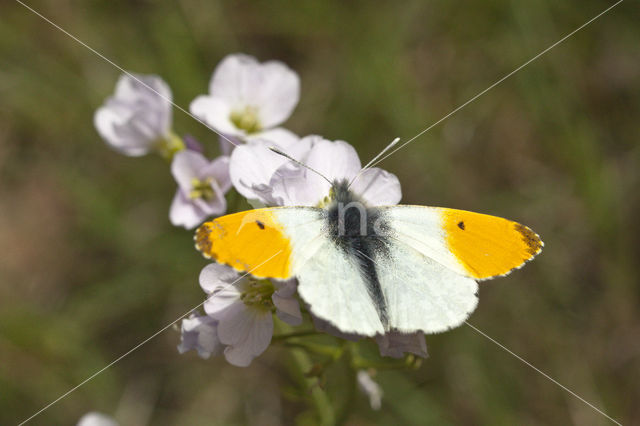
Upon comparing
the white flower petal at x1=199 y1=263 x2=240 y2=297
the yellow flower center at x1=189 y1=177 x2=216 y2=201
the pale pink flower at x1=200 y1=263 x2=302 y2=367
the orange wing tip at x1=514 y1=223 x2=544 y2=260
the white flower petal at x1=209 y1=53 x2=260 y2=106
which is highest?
the white flower petal at x1=209 y1=53 x2=260 y2=106

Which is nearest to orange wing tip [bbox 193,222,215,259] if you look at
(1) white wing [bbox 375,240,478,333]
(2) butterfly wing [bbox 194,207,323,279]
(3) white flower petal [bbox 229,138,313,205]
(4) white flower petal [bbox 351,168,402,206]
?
(2) butterfly wing [bbox 194,207,323,279]

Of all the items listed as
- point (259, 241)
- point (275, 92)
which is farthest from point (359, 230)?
point (275, 92)

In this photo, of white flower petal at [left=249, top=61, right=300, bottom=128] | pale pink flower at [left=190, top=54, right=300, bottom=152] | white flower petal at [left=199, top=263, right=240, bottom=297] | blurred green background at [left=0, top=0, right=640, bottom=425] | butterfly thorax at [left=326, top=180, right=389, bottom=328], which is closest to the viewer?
butterfly thorax at [left=326, top=180, right=389, bottom=328]

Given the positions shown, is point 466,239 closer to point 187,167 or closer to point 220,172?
point 220,172

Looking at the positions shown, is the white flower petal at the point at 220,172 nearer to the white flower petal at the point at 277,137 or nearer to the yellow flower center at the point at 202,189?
the yellow flower center at the point at 202,189

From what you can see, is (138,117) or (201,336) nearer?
(201,336)

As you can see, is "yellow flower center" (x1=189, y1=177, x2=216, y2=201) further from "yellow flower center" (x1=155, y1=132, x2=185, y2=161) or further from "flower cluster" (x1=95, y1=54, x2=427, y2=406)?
"yellow flower center" (x1=155, y1=132, x2=185, y2=161)

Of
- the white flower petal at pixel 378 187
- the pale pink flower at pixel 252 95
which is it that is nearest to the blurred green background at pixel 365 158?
the pale pink flower at pixel 252 95

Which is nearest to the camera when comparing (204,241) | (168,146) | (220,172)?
(204,241)
